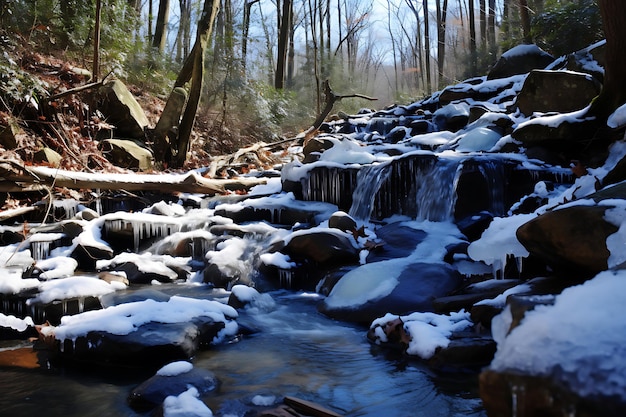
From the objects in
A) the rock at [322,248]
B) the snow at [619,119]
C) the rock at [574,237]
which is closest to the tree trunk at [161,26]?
the rock at [322,248]

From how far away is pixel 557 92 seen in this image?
27.9 ft

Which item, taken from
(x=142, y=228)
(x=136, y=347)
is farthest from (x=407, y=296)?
(x=142, y=228)

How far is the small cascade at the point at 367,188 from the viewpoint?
7754 mm

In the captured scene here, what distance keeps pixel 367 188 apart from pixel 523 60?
26.2 feet

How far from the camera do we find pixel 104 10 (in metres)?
12.1

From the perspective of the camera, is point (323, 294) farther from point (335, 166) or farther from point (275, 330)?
point (335, 166)

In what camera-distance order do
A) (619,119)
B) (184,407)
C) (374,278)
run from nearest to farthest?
(184,407) < (374,278) < (619,119)

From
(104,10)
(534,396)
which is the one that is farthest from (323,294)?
(104,10)

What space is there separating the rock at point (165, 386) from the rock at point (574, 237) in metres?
2.40

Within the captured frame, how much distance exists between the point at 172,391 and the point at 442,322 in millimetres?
2066

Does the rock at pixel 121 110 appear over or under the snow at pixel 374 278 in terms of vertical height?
over

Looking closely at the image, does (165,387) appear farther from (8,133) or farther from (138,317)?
(8,133)

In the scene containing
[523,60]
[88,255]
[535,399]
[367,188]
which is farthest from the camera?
[523,60]

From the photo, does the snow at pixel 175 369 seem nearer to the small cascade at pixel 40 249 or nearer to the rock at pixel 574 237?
the rock at pixel 574 237
